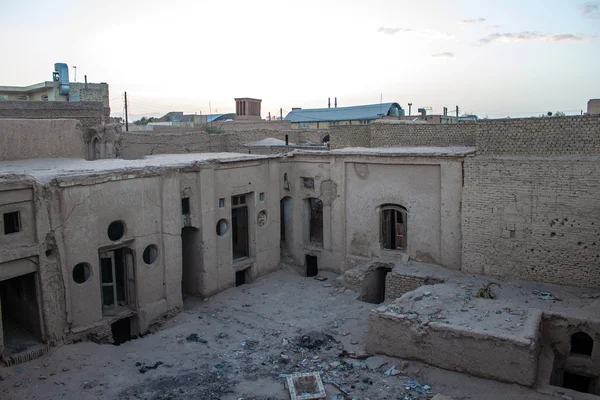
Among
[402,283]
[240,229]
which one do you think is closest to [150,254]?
[240,229]

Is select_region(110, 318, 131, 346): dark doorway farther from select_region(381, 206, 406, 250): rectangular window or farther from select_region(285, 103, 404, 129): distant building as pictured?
select_region(285, 103, 404, 129): distant building

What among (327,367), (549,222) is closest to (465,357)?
(327,367)

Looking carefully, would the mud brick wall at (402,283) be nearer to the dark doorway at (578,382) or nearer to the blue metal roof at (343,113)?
the dark doorway at (578,382)

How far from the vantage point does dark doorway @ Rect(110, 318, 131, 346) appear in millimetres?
13484

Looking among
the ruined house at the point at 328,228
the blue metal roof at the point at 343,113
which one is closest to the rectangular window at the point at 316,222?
the ruined house at the point at 328,228

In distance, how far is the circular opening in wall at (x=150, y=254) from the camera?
13.5 m

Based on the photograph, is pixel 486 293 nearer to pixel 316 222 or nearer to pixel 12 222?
pixel 316 222

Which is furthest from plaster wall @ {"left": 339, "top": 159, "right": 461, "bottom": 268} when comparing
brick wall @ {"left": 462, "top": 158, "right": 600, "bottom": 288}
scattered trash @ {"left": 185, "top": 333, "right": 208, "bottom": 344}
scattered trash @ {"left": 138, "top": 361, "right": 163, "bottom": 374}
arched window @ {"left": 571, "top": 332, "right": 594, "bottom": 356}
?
scattered trash @ {"left": 138, "top": 361, "right": 163, "bottom": 374}

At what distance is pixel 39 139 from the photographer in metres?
14.8

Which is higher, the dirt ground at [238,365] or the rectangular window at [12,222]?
the rectangular window at [12,222]

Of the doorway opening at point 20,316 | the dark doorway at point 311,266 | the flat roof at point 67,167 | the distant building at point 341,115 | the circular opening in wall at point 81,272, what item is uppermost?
the distant building at point 341,115

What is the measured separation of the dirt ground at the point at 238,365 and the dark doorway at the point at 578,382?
2781 millimetres

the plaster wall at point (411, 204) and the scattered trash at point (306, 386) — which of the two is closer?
the scattered trash at point (306, 386)

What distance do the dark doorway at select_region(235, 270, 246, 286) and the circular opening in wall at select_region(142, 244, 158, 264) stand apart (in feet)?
12.0
